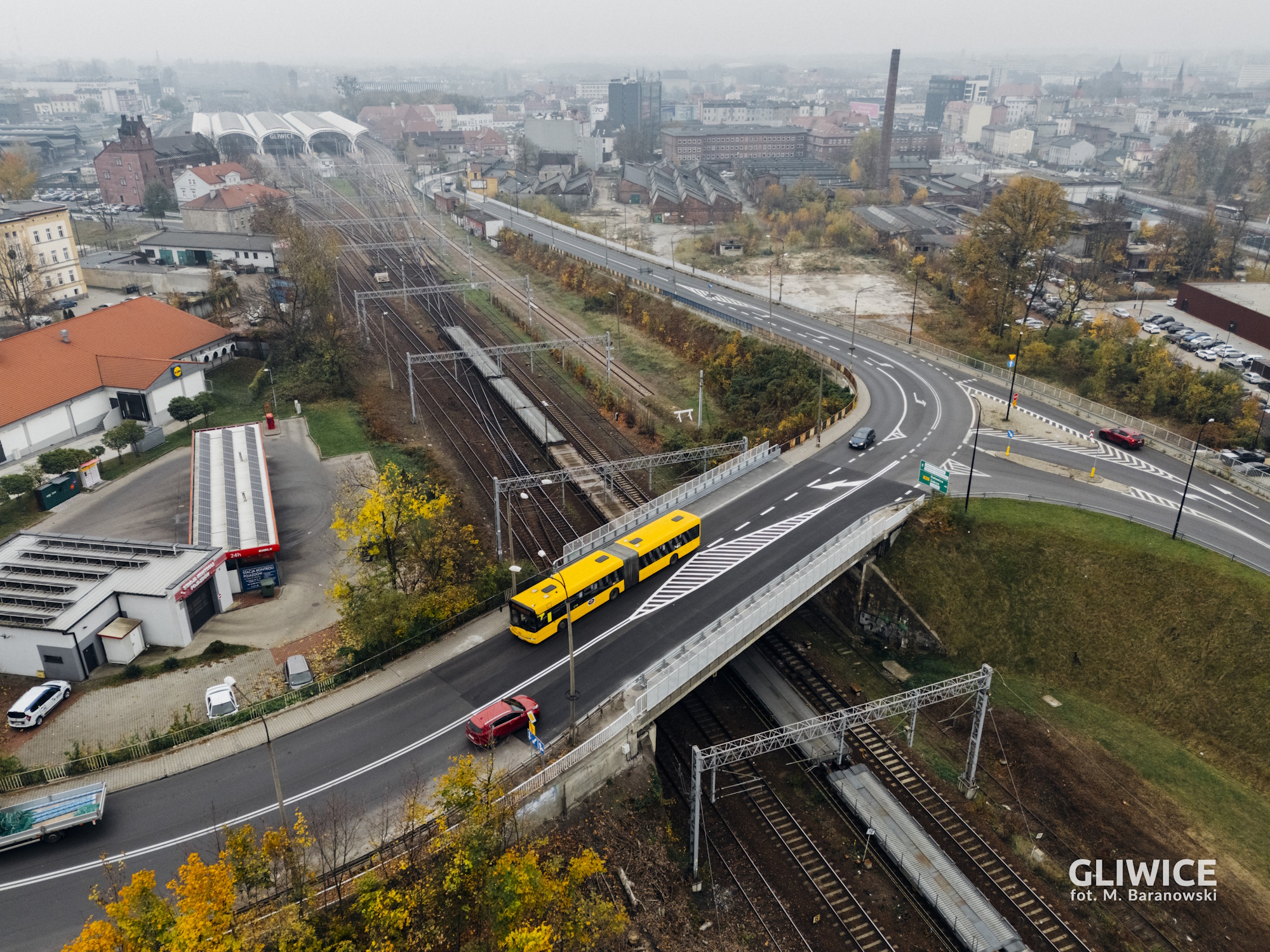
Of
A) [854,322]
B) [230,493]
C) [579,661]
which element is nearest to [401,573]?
[579,661]

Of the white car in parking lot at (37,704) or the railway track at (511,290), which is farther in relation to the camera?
the railway track at (511,290)

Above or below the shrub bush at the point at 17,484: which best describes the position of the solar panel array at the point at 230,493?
above

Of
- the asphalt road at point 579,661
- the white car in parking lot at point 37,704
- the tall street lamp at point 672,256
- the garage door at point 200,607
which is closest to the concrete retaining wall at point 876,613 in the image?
the asphalt road at point 579,661

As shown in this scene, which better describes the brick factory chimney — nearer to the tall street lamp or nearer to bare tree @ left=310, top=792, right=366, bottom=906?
the tall street lamp

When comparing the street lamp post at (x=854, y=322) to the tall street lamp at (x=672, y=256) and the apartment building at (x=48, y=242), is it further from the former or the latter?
the apartment building at (x=48, y=242)

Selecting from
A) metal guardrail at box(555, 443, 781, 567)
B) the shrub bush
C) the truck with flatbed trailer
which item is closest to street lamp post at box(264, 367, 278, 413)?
the shrub bush

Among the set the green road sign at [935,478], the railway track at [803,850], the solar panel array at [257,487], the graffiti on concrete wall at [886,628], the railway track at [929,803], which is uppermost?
the green road sign at [935,478]

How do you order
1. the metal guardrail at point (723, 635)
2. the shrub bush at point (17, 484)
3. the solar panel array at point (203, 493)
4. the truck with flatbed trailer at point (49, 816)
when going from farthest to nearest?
1. the shrub bush at point (17, 484)
2. the solar panel array at point (203, 493)
3. the metal guardrail at point (723, 635)
4. the truck with flatbed trailer at point (49, 816)
